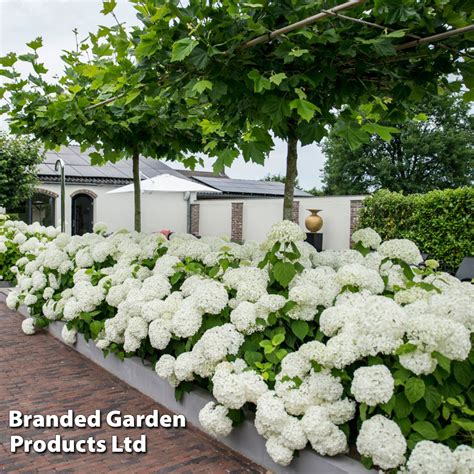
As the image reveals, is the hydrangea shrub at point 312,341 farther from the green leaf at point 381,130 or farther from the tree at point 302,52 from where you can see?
the tree at point 302,52

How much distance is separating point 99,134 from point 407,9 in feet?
14.0

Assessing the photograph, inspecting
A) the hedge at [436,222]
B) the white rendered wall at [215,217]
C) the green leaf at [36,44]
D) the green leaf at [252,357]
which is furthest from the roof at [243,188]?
the green leaf at [252,357]

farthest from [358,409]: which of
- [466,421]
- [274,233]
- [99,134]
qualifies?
[99,134]

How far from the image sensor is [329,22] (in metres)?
3.07

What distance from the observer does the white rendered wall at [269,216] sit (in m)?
15.7

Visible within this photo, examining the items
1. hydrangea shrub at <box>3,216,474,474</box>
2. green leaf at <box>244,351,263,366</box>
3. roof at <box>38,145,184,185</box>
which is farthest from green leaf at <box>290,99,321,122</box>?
roof at <box>38,145,184,185</box>

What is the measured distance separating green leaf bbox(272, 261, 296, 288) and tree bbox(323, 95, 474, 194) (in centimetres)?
2624

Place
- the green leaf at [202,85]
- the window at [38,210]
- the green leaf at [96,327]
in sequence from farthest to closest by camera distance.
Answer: the window at [38,210], the green leaf at [96,327], the green leaf at [202,85]

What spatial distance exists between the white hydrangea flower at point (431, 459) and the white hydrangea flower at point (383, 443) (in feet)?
0.19

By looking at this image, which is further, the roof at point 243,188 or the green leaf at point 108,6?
the roof at point 243,188

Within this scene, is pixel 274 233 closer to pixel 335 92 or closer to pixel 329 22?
pixel 335 92

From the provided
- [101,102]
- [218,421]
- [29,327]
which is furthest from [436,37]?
[29,327]

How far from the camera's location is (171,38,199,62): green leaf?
2805mm

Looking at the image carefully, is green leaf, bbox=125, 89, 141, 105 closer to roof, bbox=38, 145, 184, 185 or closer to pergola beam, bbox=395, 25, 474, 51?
pergola beam, bbox=395, 25, 474, 51
